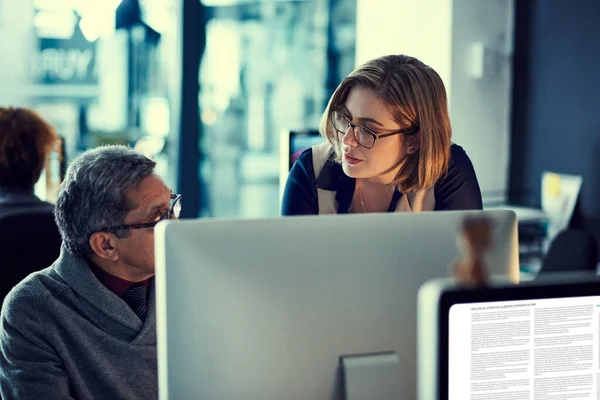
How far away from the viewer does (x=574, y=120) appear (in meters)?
4.32

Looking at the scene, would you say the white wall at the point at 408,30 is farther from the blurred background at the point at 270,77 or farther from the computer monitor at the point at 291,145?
the computer monitor at the point at 291,145

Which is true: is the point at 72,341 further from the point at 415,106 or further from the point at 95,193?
the point at 415,106

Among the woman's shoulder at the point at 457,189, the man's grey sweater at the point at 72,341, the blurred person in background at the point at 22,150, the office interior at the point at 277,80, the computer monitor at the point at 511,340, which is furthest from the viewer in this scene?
the office interior at the point at 277,80

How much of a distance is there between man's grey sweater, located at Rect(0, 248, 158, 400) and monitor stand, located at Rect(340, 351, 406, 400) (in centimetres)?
58

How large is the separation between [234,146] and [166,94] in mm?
524

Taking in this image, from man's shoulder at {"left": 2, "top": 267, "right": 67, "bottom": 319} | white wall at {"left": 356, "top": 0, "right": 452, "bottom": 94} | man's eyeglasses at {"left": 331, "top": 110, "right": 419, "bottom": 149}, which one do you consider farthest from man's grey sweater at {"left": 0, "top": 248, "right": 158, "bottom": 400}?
white wall at {"left": 356, "top": 0, "right": 452, "bottom": 94}

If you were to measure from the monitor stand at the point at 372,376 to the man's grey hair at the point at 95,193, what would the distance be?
0.68m

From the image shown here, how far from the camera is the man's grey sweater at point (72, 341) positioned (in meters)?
1.47

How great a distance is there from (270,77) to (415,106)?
10.9 feet

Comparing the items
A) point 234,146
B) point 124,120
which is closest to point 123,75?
point 124,120

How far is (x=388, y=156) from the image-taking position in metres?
1.95

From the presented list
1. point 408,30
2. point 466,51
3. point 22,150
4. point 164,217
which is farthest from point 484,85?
point 164,217

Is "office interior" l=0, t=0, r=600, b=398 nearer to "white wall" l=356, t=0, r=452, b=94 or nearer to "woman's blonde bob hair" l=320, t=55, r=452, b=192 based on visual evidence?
"white wall" l=356, t=0, r=452, b=94

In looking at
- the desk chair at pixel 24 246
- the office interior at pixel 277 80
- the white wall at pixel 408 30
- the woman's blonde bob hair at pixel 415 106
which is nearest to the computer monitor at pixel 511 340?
the woman's blonde bob hair at pixel 415 106
